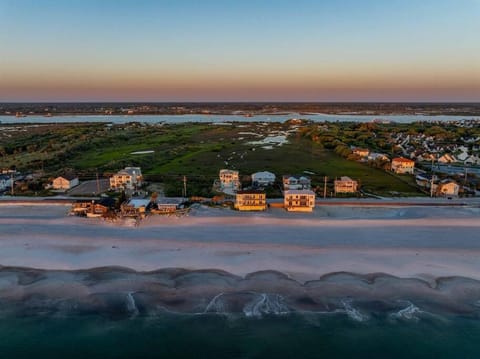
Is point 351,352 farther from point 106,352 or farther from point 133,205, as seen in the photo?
point 133,205

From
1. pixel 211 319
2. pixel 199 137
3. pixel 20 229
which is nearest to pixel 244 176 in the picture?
pixel 20 229

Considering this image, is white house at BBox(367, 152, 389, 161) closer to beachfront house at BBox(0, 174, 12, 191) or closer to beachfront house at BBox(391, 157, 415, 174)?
beachfront house at BBox(391, 157, 415, 174)

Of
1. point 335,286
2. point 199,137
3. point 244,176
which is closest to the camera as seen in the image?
point 335,286

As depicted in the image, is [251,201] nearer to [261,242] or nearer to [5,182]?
[261,242]

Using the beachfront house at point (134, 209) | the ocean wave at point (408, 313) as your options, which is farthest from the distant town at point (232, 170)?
the ocean wave at point (408, 313)

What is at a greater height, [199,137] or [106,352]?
[199,137]

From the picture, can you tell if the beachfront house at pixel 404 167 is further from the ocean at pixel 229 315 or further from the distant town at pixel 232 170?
the ocean at pixel 229 315
